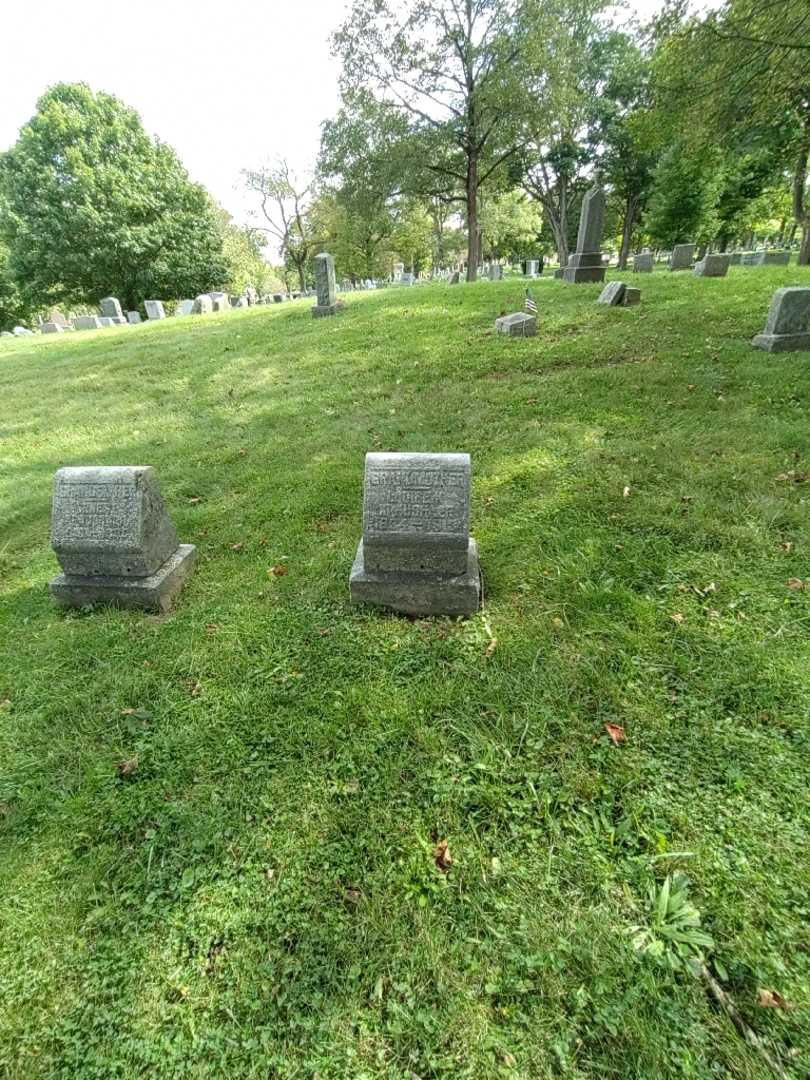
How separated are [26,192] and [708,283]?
113 feet

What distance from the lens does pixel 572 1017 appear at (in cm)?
157

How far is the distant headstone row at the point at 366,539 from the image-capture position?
3.09 metres

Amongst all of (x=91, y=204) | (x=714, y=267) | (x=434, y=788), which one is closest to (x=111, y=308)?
(x=91, y=204)

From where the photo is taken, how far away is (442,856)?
2.01 meters

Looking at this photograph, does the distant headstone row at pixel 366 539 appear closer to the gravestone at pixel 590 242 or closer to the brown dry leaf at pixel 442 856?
the brown dry leaf at pixel 442 856

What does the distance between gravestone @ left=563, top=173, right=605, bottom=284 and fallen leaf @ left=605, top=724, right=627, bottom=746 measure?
45.8 feet

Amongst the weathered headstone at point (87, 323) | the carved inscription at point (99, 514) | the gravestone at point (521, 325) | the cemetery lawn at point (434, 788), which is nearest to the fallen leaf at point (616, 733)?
the cemetery lawn at point (434, 788)

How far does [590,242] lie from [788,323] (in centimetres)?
796

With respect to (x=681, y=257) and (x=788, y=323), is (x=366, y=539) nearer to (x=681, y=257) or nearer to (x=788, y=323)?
(x=788, y=323)

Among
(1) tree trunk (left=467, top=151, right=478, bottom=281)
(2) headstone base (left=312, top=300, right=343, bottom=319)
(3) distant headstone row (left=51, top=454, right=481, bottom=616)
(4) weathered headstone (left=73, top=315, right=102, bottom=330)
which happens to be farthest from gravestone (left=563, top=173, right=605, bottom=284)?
(4) weathered headstone (left=73, top=315, right=102, bottom=330)

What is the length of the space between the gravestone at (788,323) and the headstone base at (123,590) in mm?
8069

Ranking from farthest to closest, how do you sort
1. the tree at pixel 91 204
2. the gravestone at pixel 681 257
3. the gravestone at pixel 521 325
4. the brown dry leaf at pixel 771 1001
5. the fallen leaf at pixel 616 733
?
the tree at pixel 91 204 < the gravestone at pixel 681 257 < the gravestone at pixel 521 325 < the fallen leaf at pixel 616 733 < the brown dry leaf at pixel 771 1001

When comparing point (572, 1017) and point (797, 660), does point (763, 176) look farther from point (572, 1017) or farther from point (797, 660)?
point (572, 1017)

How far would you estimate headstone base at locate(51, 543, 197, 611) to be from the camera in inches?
137
